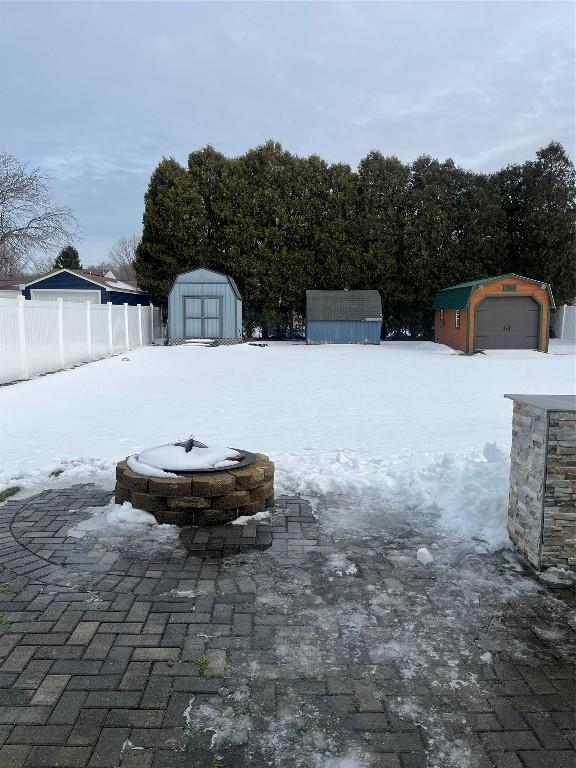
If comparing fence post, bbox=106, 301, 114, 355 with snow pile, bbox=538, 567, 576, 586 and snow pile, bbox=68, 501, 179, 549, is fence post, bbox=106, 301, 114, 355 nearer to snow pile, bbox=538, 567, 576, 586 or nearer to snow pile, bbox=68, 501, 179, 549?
snow pile, bbox=68, 501, 179, 549

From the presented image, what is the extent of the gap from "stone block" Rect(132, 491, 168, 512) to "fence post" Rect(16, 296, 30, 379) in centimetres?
962

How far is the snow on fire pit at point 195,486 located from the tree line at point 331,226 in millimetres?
27209

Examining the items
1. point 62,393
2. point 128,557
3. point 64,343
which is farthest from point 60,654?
point 64,343

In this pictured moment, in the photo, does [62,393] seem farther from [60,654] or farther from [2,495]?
[60,654]

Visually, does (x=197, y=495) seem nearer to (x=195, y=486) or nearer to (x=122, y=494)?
(x=195, y=486)

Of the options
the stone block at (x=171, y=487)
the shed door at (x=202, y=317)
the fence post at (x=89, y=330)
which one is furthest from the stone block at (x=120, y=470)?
the shed door at (x=202, y=317)

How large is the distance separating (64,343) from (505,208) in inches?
1034

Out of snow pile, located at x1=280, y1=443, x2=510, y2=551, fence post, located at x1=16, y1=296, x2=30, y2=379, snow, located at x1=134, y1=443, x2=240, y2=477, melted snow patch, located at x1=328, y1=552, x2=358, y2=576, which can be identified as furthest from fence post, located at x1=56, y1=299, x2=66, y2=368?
melted snow patch, located at x1=328, y1=552, x2=358, y2=576

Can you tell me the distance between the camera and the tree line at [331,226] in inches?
1240

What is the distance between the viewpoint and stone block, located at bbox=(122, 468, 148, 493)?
477 cm

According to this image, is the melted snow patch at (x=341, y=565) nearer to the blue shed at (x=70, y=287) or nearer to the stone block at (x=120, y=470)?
the stone block at (x=120, y=470)

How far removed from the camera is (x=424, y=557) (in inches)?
160

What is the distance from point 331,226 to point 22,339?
21907mm

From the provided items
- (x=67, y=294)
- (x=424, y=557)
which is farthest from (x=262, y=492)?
(x=67, y=294)
